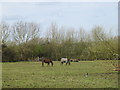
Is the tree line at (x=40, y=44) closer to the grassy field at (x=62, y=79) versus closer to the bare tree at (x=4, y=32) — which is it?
the bare tree at (x=4, y=32)

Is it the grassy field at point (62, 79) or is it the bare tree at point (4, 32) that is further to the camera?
the bare tree at point (4, 32)

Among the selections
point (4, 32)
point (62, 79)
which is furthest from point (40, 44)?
point (62, 79)

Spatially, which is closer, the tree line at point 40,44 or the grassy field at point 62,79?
the grassy field at point 62,79

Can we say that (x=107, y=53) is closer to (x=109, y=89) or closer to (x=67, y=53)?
(x=109, y=89)

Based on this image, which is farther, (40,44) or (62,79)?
(40,44)

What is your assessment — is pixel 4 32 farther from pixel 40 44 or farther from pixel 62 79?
pixel 62 79

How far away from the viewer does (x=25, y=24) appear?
58.8 metres

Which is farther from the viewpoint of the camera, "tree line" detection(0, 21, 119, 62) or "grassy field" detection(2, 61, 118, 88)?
"tree line" detection(0, 21, 119, 62)

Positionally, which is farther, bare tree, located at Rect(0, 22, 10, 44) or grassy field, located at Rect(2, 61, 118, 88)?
bare tree, located at Rect(0, 22, 10, 44)

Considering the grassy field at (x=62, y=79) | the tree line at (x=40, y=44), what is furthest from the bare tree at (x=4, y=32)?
the grassy field at (x=62, y=79)

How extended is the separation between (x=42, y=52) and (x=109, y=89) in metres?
50.5

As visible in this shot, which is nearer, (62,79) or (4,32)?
(62,79)

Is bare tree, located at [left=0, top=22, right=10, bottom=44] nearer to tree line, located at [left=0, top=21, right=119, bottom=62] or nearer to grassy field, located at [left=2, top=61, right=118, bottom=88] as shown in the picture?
tree line, located at [left=0, top=21, right=119, bottom=62]

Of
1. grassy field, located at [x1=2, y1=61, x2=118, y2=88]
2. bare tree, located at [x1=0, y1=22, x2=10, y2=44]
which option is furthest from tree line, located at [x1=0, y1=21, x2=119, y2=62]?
grassy field, located at [x1=2, y1=61, x2=118, y2=88]
